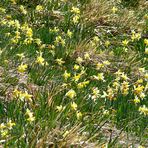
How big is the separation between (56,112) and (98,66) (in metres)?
1.65

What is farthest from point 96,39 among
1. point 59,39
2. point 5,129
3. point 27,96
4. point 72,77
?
point 5,129

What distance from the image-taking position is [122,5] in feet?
31.4

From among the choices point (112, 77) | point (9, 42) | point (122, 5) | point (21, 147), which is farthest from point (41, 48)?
point (122, 5)

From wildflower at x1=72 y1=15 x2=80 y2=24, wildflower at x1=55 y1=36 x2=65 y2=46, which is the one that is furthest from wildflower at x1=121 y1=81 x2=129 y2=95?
wildflower at x1=72 y1=15 x2=80 y2=24

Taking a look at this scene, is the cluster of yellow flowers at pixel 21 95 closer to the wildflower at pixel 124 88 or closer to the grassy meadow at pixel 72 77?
the grassy meadow at pixel 72 77

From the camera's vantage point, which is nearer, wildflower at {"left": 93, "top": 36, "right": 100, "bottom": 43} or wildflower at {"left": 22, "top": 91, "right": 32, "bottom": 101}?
wildflower at {"left": 22, "top": 91, "right": 32, "bottom": 101}

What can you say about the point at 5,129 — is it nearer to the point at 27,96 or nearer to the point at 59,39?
the point at 27,96

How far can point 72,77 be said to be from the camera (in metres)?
5.41

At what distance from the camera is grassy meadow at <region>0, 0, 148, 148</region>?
4.15 m

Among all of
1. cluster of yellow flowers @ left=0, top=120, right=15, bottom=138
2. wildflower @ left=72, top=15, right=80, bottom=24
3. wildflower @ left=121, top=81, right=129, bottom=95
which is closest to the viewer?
cluster of yellow flowers @ left=0, top=120, right=15, bottom=138

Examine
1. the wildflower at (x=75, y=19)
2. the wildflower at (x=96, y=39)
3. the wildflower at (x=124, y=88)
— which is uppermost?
the wildflower at (x=75, y=19)

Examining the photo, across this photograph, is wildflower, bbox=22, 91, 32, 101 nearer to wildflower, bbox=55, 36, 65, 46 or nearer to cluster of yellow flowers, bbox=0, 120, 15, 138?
cluster of yellow flowers, bbox=0, 120, 15, 138

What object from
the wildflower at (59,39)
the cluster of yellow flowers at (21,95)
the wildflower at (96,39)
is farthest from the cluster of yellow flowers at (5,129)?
the wildflower at (96,39)

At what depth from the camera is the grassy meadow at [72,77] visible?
4.15 m
